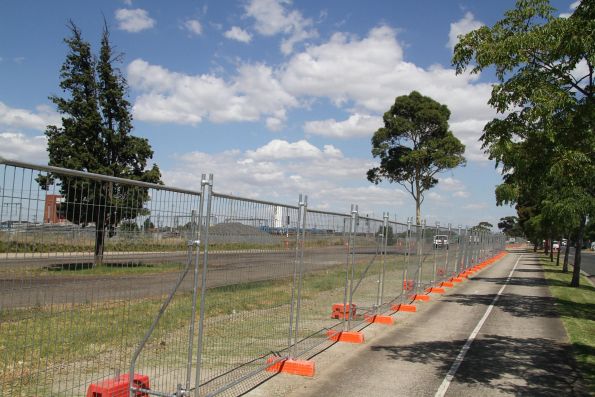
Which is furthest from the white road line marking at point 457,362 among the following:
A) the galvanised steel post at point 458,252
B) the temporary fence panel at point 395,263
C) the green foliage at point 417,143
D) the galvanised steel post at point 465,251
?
A: the green foliage at point 417,143

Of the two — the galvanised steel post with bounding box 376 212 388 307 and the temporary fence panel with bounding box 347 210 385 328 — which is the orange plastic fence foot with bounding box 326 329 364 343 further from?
the galvanised steel post with bounding box 376 212 388 307

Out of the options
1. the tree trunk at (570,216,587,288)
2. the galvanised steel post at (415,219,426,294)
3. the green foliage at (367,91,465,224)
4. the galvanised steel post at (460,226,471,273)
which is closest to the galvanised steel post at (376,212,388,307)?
the galvanised steel post at (415,219,426,294)

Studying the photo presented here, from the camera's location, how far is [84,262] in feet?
12.9

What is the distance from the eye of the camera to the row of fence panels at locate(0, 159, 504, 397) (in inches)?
142

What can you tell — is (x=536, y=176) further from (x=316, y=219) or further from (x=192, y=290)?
(x=192, y=290)

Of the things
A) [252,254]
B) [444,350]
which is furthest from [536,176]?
[252,254]

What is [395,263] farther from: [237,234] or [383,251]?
[237,234]

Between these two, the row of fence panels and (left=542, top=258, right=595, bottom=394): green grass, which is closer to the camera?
the row of fence panels

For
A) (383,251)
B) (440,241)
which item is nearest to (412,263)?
(383,251)

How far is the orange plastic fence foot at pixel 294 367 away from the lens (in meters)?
7.20

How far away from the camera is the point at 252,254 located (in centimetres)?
641

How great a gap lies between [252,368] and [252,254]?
171cm

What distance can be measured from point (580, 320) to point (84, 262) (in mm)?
12613

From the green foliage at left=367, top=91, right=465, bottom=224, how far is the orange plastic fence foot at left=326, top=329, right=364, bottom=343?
31.2m
